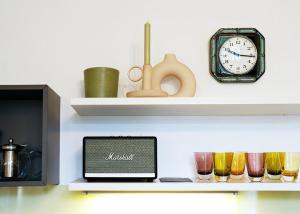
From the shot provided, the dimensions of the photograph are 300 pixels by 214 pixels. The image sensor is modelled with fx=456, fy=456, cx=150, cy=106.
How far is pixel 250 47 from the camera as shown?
193cm

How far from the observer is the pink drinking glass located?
169 centimetres

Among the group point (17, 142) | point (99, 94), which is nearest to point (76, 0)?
point (99, 94)

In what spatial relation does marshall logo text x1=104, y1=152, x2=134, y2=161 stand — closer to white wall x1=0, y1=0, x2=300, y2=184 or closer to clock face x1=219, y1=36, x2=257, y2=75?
white wall x1=0, y1=0, x2=300, y2=184

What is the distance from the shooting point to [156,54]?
76.7 inches

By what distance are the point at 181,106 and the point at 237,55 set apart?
415mm

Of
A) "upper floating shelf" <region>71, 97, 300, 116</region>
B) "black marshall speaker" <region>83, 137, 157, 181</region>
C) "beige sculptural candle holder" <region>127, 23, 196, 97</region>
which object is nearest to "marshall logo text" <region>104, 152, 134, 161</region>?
"black marshall speaker" <region>83, 137, 157, 181</region>

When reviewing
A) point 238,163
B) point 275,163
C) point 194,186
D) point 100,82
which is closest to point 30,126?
point 100,82

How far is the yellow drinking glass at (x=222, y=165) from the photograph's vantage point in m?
1.68

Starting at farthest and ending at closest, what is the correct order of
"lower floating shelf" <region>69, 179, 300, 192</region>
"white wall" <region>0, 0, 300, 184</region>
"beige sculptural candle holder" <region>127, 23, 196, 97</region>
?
"white wall" <region>0, 0, 300, 184</region> < "beige sculptural candle holder" <region>127, 23, 196, 97</region> < "lower floating shelf" <region>69, 179, 300, 192</region>

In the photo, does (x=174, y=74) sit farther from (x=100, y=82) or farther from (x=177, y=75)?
(x=100, y=82)

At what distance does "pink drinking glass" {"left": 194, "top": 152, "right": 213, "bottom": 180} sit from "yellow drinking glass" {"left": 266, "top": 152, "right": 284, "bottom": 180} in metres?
0.21

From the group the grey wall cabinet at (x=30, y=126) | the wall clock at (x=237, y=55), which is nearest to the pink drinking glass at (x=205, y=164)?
the wall clock at (x=237, y=55)

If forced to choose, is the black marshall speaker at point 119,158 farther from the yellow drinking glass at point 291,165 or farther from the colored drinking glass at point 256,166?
the yellow drinking glass at point 291,165

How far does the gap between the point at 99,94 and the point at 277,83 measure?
0.77 m
